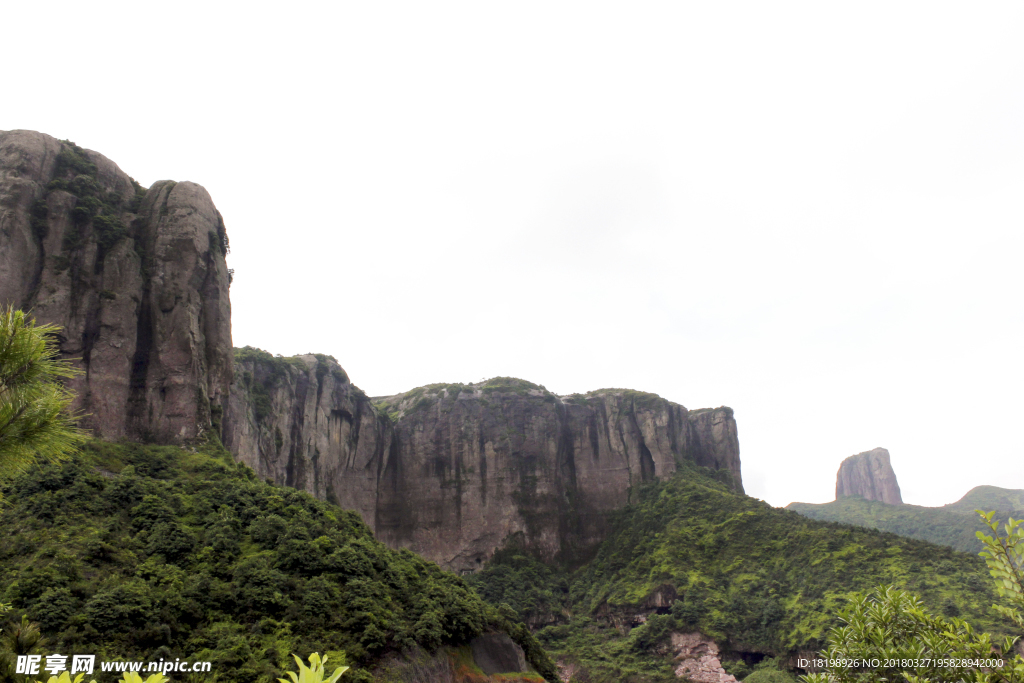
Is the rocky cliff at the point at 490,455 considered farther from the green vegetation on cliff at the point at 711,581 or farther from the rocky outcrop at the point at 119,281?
the rocky outcrop at the point at 119,281

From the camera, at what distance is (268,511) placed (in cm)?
2802

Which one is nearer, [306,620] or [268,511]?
[306,620]

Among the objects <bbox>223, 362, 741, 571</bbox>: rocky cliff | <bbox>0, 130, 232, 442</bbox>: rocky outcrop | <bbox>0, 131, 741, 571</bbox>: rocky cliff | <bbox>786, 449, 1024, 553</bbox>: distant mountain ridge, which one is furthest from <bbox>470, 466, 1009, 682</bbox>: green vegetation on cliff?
<bbox>786, 449, 1024, 553</bbox>: distant mountain ridge

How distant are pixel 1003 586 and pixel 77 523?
27.3 meters

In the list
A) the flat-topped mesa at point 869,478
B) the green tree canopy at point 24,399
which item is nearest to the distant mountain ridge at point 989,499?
the flat-topped mesa at point 869,478

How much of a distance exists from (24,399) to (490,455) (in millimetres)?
70222

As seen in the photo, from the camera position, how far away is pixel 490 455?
75812 mm

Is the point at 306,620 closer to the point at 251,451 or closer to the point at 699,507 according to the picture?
the point at 251,451

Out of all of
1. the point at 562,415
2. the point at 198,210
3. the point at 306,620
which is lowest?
the point at 306,620

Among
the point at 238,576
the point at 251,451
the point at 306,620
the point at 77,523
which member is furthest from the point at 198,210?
the point at 306,620

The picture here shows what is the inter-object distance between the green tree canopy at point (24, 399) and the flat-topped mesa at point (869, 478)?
502ft

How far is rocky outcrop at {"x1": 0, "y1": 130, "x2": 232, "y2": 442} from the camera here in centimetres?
3303

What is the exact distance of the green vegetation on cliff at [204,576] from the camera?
17.9 m

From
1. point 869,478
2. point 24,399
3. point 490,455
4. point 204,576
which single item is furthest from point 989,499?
point 24,399
